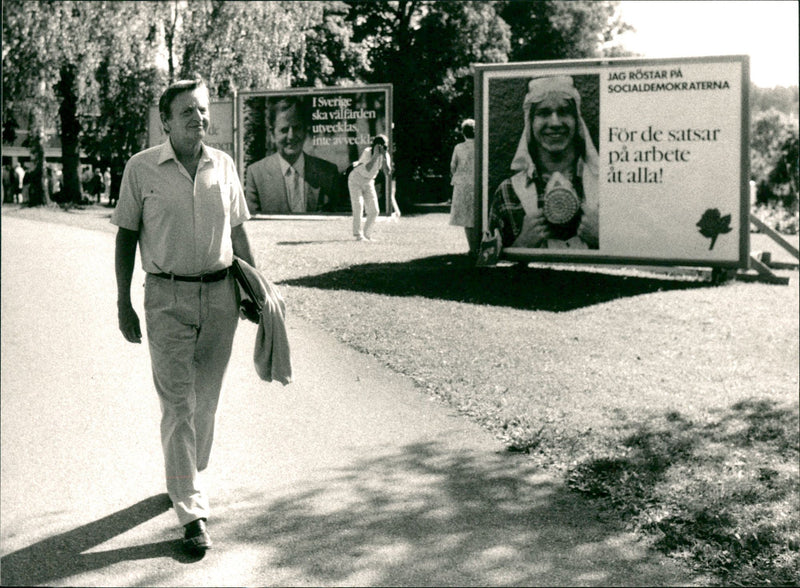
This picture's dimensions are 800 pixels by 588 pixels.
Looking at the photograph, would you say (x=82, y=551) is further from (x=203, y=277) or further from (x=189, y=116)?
(x=189, y=116)

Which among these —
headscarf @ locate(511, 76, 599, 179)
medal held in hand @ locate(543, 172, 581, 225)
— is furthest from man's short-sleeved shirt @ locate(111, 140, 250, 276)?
medal held in hand @ locate(543, 172, 581, 225)

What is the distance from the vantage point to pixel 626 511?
514cm

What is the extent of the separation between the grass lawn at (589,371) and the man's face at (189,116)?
0.32 m

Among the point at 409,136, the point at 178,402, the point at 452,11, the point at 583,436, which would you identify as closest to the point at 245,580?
the point at 178,402

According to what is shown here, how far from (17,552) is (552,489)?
276cm

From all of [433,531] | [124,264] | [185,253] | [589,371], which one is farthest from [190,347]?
[589,371]

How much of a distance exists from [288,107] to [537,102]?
12.7ft

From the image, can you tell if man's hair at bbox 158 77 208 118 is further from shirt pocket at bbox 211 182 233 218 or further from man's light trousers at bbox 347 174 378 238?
man's light trousers at bbox 347 174 378 238

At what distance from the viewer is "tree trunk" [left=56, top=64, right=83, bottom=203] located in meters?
2.05

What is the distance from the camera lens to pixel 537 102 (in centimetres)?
611

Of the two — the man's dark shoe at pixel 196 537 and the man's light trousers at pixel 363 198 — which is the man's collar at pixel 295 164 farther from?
the man's dark shoe at pixel 196 537

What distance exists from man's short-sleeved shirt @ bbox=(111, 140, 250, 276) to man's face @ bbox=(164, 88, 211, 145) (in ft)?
0.26

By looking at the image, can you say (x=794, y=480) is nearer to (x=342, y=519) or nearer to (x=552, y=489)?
(x=552, y=489)

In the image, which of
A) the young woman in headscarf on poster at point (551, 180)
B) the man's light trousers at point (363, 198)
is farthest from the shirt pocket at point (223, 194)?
the young woman in headscarf on poster at point (551, 180)
